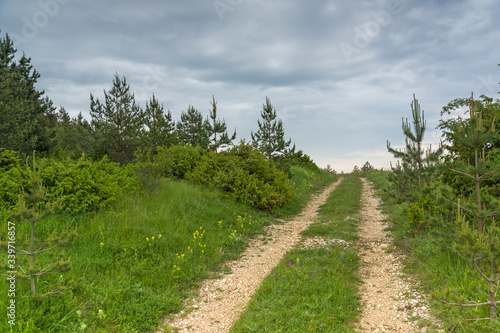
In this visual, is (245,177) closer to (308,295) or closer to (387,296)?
(308,295)

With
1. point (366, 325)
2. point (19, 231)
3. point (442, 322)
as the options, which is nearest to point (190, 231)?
point (19, 231)

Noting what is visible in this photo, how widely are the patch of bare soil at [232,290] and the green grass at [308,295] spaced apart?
0.30 m

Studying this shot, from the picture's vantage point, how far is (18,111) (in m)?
19.5

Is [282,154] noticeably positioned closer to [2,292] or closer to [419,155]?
[419,155]

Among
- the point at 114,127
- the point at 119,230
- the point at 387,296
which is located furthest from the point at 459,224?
the point at 114,127

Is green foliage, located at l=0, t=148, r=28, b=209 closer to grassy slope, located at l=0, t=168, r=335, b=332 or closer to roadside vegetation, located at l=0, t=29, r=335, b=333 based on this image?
roadside vegetation, located at l=0, t=29, r=335, b=333

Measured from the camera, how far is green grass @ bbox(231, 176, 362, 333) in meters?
4.12

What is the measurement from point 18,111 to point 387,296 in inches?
991

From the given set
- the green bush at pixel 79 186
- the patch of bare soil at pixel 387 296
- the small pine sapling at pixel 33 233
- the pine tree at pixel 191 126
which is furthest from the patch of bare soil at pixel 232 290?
the pine tree at pixel 191 126

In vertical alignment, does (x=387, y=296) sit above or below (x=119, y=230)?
below

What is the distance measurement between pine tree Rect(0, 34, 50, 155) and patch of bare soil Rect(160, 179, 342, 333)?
49.0 ft

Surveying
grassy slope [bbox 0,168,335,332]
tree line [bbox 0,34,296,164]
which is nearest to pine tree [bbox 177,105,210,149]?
tree line [bbox 0,34,296,164]

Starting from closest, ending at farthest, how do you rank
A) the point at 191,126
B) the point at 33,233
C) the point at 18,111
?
the point at 33,233, the point at 18,111, the point at 191,126

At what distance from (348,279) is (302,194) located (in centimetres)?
1230
